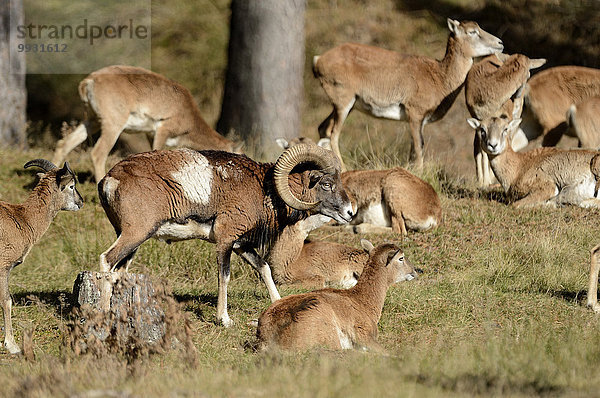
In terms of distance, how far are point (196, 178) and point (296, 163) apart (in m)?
1.22

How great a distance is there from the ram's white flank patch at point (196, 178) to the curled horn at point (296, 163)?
79cm

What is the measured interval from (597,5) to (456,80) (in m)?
10.8

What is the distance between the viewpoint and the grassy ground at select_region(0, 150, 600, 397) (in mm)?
6324

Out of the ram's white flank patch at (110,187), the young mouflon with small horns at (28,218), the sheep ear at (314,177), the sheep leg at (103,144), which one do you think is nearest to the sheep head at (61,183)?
the young mouflon with small horns at (28,218)

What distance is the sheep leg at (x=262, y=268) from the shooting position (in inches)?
395

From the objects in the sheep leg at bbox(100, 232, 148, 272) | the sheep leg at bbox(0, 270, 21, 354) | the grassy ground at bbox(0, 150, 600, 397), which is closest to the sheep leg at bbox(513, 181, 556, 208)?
the grassy ground at bbox(0, 150, 600, 397)

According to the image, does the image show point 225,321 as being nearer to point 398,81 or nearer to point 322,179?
point 322,179

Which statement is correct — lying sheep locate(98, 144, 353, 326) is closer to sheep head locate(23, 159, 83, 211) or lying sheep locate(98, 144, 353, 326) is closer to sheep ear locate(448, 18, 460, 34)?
sheep head locate(23, 159, 83, 211)

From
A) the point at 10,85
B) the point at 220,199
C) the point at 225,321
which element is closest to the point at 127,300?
the point at 225,321

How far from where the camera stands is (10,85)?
18562 mm

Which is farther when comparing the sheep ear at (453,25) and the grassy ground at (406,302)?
the sheep ear at (453,25)

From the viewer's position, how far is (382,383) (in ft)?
20.1

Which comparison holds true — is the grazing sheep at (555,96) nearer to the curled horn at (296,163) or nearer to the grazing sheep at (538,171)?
the grazing sheep at (538,171)

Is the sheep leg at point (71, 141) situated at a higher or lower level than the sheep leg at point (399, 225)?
lower
